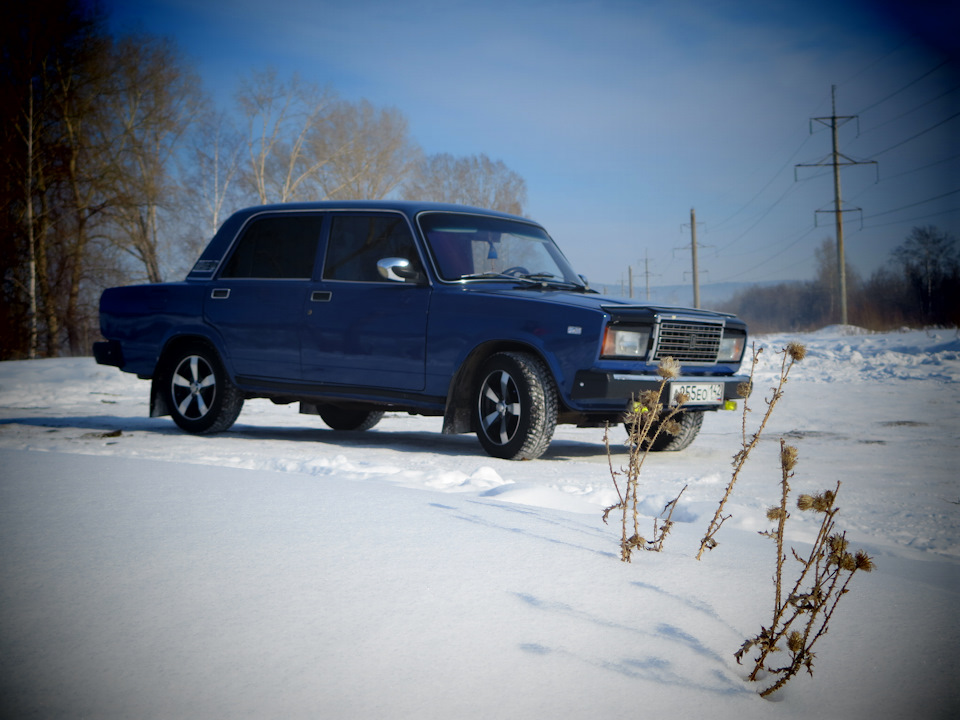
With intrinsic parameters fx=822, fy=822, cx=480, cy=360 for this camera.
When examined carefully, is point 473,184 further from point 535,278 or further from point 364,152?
point 535,278

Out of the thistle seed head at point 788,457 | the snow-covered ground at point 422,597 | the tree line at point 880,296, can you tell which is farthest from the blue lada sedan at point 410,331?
the tree line at point 880,296

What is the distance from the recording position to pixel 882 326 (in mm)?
28938

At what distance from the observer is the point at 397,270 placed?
5.73m

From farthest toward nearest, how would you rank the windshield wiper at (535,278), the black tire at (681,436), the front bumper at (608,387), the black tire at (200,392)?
the black tire at (200,392) → the black tire at (681,436) → the windshield wiper at (535,278) → the front bumper at (608,387)

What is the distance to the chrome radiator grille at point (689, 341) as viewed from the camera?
17.8 ft

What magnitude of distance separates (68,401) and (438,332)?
23.5ft

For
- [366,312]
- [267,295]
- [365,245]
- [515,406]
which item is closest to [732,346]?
[515,406]

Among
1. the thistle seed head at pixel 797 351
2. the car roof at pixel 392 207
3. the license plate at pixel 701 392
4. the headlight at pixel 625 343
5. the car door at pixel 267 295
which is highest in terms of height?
the car roof at pixel 392 207

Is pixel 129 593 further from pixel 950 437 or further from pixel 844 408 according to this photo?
Result: pixel 844 408

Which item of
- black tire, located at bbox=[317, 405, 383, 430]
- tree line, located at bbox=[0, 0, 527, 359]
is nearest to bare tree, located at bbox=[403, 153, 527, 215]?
tree line, located at bbox=[0, 0, 527, 359]

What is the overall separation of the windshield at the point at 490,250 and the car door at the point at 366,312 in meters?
0.20

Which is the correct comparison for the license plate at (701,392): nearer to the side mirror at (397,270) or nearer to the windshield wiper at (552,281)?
the windshield wiper at (552,281)

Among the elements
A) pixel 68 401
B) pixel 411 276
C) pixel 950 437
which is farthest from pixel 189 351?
pixel 950 437

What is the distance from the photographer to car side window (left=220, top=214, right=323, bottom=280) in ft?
21.1
